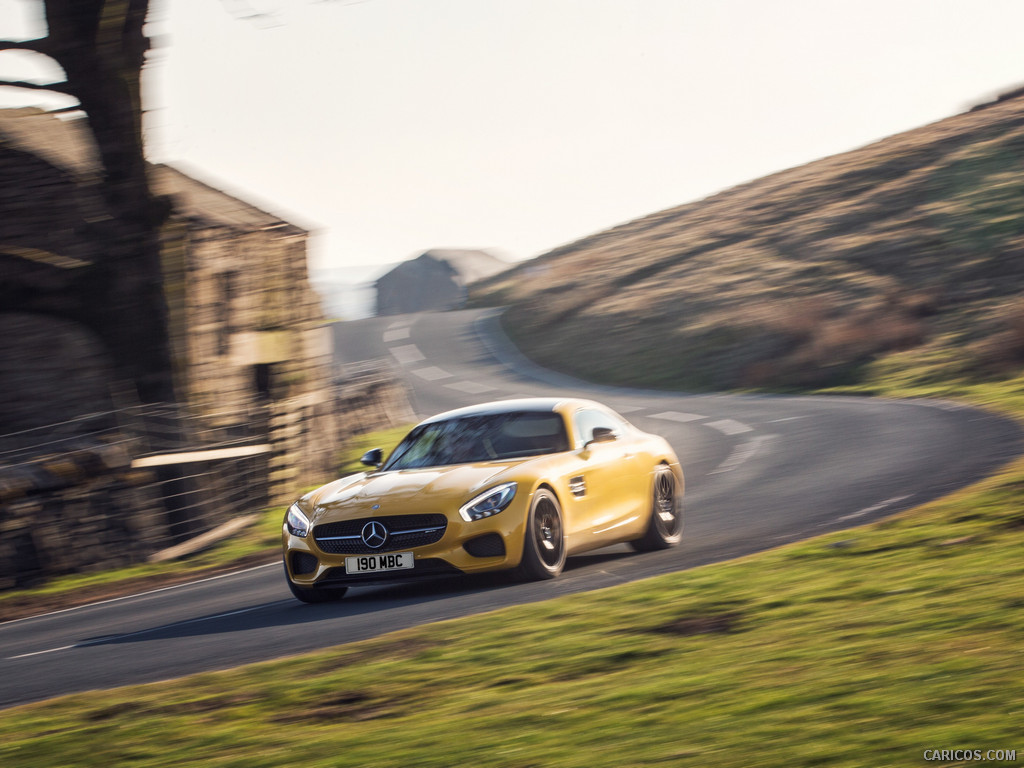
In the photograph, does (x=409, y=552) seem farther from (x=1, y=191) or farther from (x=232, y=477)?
(x=1, y=191)

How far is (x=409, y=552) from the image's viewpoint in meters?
9.41

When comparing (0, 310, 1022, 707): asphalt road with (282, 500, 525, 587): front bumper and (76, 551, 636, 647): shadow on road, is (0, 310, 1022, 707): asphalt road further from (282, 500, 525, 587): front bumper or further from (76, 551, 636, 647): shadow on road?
(282, 500, 525, 587): front bumper

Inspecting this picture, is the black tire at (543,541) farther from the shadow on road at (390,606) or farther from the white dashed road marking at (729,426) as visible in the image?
the white dashed road marking at (729,426)

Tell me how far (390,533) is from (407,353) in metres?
44.9

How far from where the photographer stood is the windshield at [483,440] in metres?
10.4

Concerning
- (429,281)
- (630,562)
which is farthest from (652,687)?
(429,281)

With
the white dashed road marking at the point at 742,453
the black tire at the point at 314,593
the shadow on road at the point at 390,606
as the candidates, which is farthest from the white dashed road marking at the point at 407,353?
the black tire at the point at 314,593

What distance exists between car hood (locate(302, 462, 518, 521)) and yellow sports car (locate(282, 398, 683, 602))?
11 mm

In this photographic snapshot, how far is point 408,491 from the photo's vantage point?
9.64m

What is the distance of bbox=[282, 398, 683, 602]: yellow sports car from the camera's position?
30.9 ft

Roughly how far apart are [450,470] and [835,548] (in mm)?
2978

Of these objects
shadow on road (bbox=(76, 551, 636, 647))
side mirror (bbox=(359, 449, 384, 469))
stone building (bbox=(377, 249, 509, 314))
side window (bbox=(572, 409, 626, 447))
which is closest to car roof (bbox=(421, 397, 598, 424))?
side window (bbox=(572, 409, 626, 447))

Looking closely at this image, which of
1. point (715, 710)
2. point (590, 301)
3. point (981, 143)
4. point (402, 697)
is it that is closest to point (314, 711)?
point (402, 697)

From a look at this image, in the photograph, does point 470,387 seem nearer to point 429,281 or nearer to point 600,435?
point 600,435
